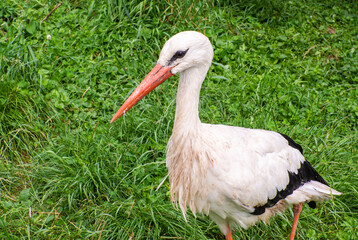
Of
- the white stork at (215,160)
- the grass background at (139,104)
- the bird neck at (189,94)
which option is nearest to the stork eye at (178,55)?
the white stork at (215,160)

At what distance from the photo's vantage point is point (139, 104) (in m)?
3.86

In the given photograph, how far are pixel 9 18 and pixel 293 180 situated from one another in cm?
339

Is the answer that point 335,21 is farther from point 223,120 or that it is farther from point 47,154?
point 47,154

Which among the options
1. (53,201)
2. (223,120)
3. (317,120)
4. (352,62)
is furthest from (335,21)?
(53,201)

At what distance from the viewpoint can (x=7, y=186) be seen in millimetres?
3273

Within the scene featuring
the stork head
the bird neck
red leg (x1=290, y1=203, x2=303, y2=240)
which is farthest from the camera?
red leg (x1=290, y1=203, x2=303, y2=240)

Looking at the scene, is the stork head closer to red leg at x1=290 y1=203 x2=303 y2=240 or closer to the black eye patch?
the black eye patch

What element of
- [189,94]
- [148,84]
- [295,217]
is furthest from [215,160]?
[295,217]

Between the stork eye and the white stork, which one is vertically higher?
the stork eye

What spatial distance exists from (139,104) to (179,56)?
169 cm

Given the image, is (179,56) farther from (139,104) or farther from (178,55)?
(139,104)

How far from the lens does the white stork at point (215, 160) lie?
2273mm

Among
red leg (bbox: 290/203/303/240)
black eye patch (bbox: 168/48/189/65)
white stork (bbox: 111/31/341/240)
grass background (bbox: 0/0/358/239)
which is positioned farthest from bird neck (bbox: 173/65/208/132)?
red leg (bbox: 290/203/303/240)

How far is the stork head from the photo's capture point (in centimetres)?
219
